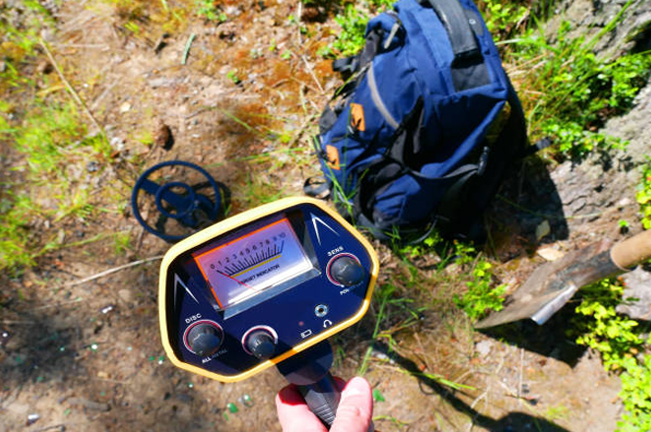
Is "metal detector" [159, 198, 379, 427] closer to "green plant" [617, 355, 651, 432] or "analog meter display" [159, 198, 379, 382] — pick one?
"analog meter display" [159, 198, 379, 382]

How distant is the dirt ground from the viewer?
5.64ft

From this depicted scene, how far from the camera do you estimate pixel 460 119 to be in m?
1.37

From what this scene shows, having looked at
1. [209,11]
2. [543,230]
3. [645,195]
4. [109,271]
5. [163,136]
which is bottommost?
[543,230]

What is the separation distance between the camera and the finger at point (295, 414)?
3.16 feet

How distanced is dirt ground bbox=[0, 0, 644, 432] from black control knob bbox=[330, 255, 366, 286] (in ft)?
3.21

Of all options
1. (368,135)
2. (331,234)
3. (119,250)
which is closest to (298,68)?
(368,135)

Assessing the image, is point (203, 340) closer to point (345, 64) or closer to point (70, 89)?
point (345, 64)

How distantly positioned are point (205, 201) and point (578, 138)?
1.76 m

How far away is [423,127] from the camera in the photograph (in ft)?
4.53

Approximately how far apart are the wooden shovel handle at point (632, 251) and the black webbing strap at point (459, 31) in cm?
83

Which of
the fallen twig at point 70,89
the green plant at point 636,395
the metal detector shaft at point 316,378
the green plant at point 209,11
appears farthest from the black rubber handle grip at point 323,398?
the green plant at point 209,11

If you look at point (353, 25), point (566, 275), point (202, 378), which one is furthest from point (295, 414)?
point (353, 25)

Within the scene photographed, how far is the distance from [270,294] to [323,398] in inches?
13.4

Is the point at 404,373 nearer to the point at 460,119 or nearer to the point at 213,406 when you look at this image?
the point at 213,406
